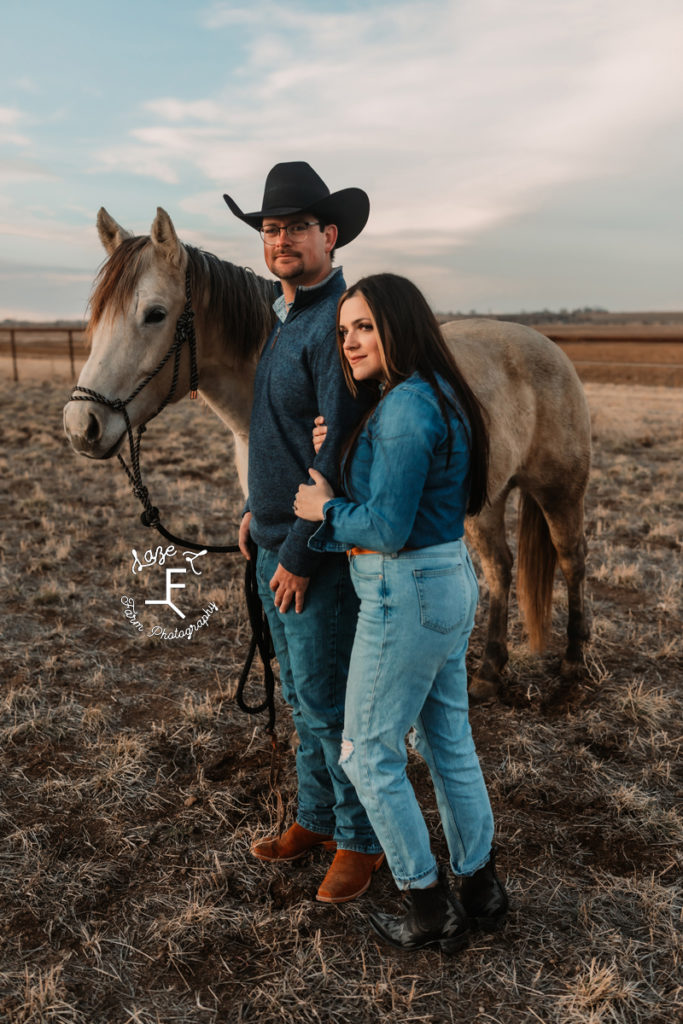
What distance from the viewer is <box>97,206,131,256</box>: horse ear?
231cm

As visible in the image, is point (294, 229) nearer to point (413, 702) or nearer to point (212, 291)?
point (212, 291)

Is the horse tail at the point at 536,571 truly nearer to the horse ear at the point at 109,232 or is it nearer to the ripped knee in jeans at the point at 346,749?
Answer: the ripped knee in jeans at the point at 346,749

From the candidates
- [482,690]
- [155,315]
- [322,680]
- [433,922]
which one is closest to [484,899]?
[433,922]

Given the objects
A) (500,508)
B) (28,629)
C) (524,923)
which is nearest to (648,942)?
(524,923)

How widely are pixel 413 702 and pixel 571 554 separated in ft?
8.32

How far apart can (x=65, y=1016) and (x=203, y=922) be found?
44cm

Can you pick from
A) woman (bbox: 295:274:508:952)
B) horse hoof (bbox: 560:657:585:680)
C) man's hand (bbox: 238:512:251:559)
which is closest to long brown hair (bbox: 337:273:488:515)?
woman (bbox: 295:274:508:952)

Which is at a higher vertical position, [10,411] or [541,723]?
[10,411]

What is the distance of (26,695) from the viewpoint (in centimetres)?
345

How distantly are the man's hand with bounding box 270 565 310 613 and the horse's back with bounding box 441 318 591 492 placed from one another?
193 cm

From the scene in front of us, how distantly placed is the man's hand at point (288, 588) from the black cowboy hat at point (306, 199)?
1.01 m

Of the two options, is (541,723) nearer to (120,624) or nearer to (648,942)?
(648,942)

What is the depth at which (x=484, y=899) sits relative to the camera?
203 cm


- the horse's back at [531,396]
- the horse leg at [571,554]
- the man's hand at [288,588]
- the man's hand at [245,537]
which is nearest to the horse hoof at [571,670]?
the horse leg at [571,554]
